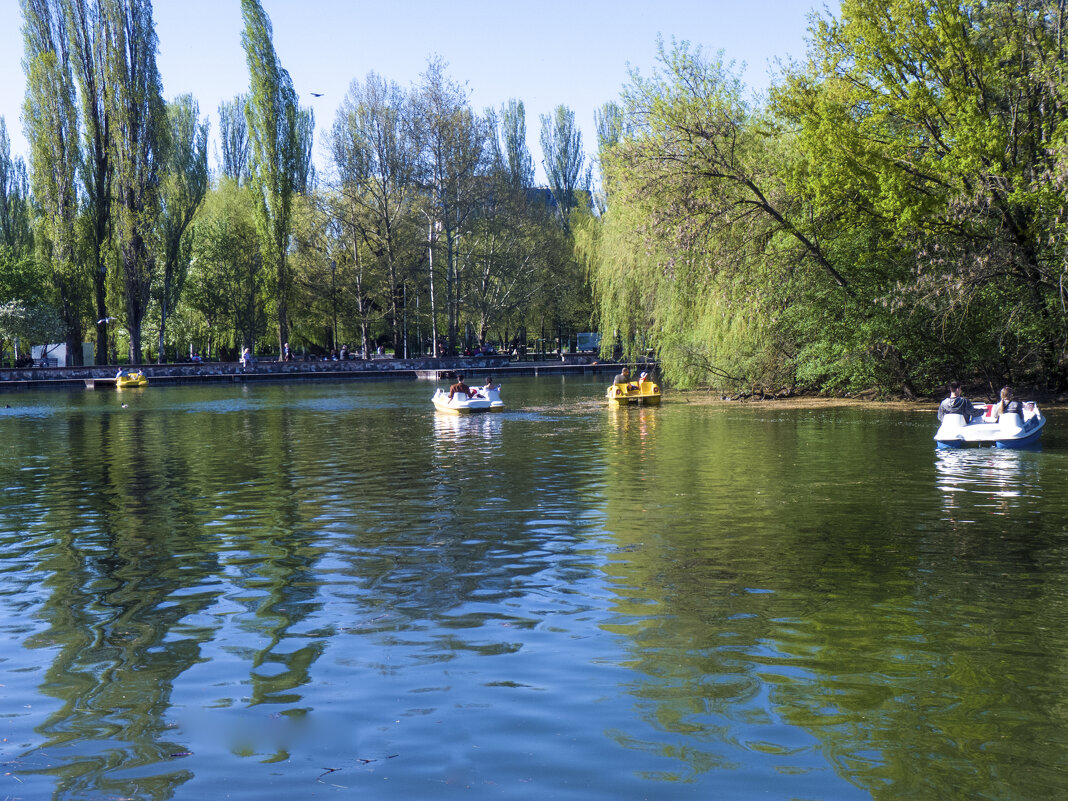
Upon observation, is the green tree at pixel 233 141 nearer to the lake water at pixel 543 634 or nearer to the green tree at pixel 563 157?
the green tree at pixel 563 157

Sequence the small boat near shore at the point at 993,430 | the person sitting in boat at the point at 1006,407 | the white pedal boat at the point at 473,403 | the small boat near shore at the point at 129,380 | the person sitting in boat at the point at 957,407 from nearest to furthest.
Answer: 1. the small boat near shore at the point at 993,430
2. the person sitting in boat at the point at 1006,407
3. the person sitting in boat at the point at 957,407
4. the white pedal boat at the point at 473,403
5. the small boat near shore at the point at 129,380

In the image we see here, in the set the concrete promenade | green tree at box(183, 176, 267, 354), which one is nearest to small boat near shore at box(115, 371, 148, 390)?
the concrete promenade

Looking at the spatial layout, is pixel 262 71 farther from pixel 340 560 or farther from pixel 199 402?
pixel 340 560

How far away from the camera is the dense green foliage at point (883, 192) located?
2477cm

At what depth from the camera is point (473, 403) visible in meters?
31.2

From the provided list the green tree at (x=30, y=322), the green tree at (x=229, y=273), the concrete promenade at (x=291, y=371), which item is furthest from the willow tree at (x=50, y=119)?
the green tree at (x=229, y=273)

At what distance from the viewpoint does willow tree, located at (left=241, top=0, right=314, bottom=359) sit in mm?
59500

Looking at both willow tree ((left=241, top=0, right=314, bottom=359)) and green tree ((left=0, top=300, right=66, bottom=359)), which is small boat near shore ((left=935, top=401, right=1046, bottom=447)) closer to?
willow tree ((left=241, top=0, right=314, bottom=359))

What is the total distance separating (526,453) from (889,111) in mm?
13678

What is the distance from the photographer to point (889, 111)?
25641mm

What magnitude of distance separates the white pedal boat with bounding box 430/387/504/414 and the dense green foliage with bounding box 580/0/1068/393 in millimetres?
6710

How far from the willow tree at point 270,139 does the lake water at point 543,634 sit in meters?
46.1

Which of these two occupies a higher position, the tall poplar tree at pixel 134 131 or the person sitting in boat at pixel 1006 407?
the tall poplar tree at pixel 134 131

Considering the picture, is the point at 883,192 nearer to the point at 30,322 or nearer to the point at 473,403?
the point at 473,403
